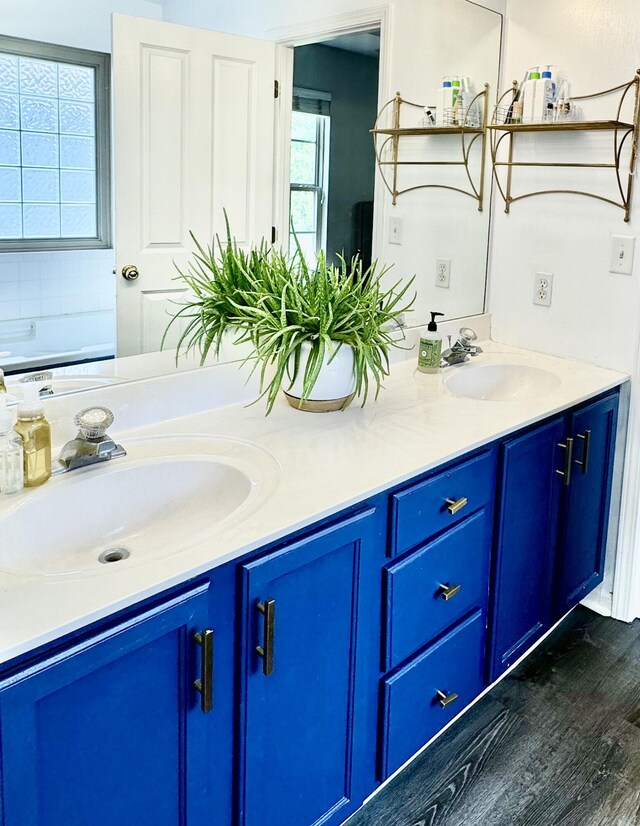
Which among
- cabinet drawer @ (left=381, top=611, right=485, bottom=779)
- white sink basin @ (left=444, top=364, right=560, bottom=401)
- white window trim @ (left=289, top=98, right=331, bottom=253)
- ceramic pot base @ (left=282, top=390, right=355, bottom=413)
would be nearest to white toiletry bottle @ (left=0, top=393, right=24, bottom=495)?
ceramic pot base @ (left=282, top=390, right=355, bottom=413)

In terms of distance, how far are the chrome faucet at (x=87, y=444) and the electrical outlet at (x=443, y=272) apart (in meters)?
1.37

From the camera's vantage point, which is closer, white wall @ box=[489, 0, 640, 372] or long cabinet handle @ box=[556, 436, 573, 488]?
long cabinet handle @ box=[556, 436, 573, 488]

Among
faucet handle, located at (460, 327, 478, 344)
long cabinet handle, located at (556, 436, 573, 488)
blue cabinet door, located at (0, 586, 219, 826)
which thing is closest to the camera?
blue cabinet door, located at (0, 586, 219, 826)

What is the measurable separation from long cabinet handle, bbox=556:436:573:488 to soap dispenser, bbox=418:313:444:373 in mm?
417

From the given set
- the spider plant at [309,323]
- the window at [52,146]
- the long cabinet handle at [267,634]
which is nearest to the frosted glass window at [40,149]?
the window at [52,146]

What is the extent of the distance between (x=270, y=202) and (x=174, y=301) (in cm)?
35

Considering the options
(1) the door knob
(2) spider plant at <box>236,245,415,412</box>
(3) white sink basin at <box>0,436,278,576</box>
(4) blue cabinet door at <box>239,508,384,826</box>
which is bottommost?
(4) blue cabinet door at <box>239,508,384,826</box>

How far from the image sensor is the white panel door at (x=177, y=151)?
1.61 meters

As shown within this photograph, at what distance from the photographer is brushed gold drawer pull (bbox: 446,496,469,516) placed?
1.77 metres

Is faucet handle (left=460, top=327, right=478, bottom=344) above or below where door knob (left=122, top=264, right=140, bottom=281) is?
below

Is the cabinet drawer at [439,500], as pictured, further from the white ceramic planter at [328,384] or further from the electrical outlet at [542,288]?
the electrical outlet at [542,288]

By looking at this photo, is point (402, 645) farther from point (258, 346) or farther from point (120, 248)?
point (120, 248)

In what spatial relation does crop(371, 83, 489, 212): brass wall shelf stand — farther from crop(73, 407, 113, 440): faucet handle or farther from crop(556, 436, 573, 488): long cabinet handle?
crop(73, 407, 113, 440): faucet handle

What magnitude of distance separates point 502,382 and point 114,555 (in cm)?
146
